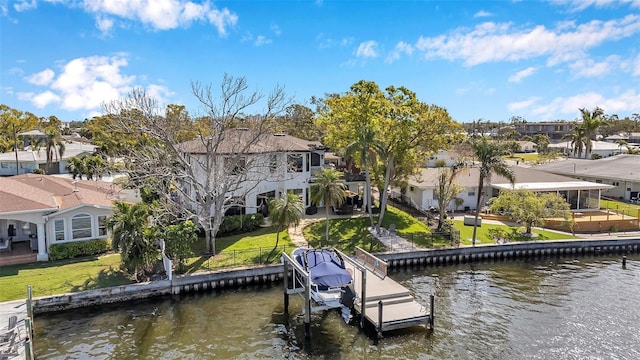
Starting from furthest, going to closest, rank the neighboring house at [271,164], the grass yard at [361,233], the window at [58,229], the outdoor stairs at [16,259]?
the neighboring house at [271,164] → the grass yard at [361,233] → the window at [58,229] → the outdoor stairs at [16,259]

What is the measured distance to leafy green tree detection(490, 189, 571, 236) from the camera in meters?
31.9

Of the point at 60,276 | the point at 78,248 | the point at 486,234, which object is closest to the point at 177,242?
the point at 60,276

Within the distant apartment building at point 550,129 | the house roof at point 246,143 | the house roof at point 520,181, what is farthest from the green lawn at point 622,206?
the distant apartment building at point 550,129

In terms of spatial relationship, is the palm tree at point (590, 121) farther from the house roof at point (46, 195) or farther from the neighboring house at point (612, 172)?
the house roof at point (46, 195)

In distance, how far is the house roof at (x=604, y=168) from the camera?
4763cm

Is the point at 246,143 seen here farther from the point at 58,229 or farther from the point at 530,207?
the point at 530,207

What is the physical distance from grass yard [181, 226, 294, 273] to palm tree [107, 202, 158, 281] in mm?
2593

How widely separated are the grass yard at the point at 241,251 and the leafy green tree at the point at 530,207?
59.7 ft

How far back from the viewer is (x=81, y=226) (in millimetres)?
25469

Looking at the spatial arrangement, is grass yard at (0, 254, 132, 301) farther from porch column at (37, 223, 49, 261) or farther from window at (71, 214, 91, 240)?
window at (71, 214, 91, 240)

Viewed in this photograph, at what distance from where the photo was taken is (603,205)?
1742 inches

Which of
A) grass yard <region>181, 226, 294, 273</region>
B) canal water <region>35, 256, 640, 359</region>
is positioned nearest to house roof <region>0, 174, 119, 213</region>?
grass yard <region>181, 226, 294, 273</region>

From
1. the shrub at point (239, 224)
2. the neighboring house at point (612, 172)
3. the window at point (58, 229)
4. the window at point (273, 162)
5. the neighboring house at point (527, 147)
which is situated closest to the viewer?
the window at point (58, 229)

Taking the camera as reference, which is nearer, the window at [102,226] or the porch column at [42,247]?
the porch column at [42,247]
